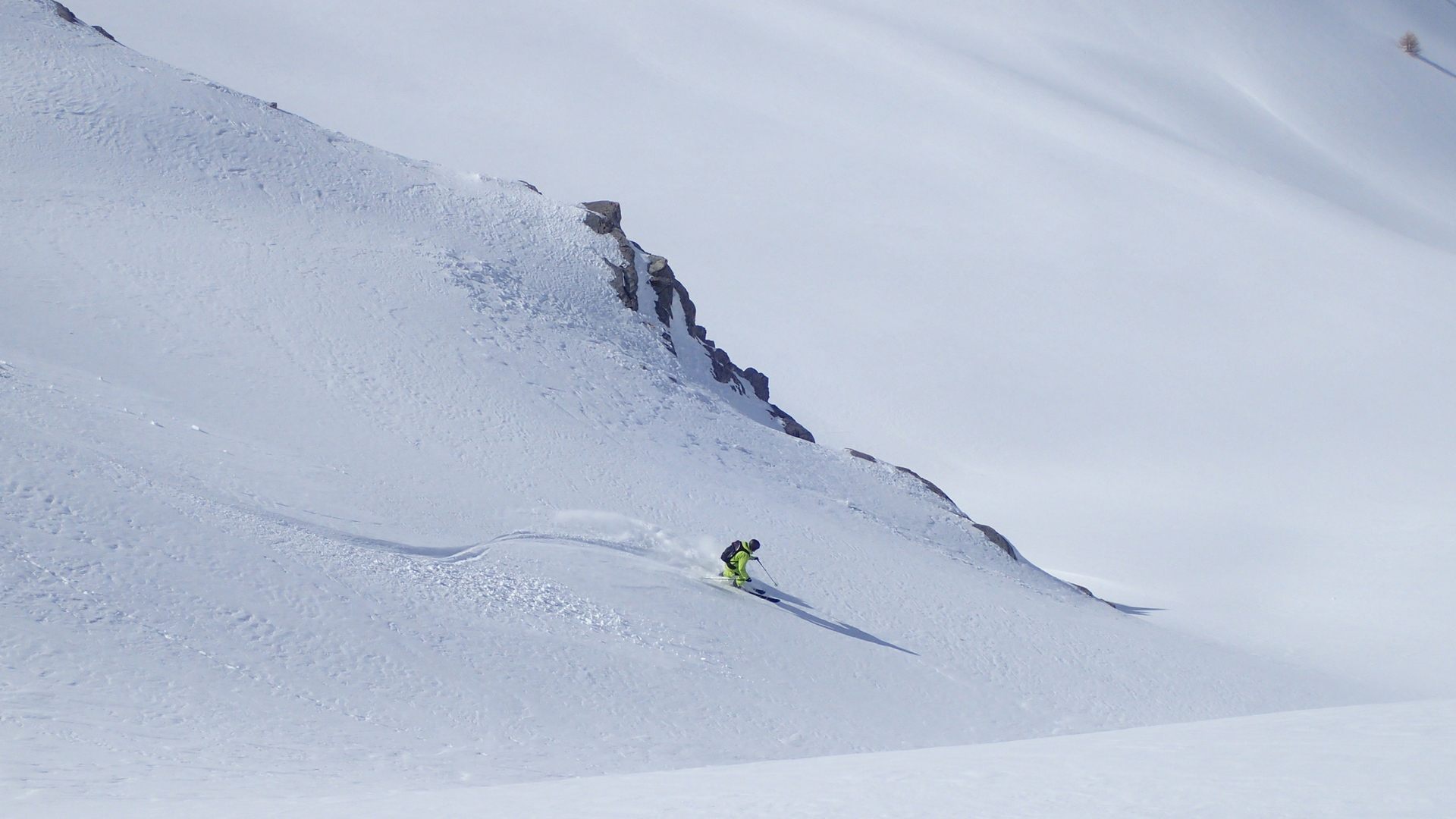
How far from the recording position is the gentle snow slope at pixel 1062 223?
80.6 feet

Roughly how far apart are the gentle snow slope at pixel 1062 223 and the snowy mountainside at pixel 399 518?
6.86 metres

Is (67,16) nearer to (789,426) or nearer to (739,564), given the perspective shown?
(789,426)

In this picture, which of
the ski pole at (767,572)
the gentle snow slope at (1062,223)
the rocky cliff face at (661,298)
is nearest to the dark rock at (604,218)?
the rocky cliff face at (661,298)

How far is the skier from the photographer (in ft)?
43.3

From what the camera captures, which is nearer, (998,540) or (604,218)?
(998,540)

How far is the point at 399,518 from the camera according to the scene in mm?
12375

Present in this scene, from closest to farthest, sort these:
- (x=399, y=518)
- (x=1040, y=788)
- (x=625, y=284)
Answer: (x=1040, y=788) → (x=399, y=518) → (x=625, y=284)

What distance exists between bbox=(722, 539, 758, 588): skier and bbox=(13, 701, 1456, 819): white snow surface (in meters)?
5.91

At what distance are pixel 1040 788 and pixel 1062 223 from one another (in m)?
33.2

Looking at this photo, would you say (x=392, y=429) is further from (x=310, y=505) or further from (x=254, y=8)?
(x=254, y=8)

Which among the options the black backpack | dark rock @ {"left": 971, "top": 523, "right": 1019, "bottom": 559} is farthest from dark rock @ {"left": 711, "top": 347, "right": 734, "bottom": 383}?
the black backpack

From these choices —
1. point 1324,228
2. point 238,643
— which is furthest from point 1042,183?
point 238,643

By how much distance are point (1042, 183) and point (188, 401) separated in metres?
31.5

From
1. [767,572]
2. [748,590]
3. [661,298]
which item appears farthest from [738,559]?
[661,298]
